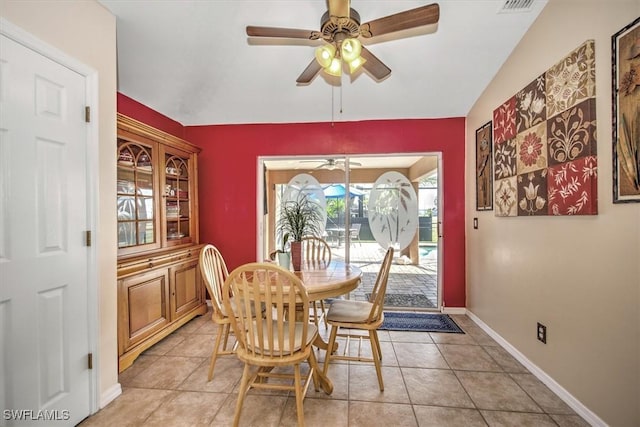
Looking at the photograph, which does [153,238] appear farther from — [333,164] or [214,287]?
[333,164]

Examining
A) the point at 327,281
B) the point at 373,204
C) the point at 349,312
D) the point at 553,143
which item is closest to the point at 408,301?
the point at 373,204

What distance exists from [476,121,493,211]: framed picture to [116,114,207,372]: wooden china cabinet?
10.7ft

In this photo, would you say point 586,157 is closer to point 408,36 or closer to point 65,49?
point 408,36

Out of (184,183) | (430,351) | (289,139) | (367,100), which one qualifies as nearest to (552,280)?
(430,351)

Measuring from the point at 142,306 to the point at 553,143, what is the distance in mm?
3477

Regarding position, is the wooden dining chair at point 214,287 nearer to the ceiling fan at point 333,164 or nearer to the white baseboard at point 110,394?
the white baseboard at point 110,394

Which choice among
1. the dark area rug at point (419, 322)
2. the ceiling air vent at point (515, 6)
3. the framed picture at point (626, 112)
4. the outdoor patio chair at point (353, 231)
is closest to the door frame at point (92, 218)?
the dark area rug at point (419, 322)

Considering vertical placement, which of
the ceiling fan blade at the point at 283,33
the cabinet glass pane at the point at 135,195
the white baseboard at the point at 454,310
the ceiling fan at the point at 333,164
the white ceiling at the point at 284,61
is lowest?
the white baseboard at the point at 454,310

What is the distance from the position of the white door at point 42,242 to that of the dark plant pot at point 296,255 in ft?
4.52

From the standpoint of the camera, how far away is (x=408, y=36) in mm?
2369

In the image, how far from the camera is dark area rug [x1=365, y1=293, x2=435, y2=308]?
3.66 metres

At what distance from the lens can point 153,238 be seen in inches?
110

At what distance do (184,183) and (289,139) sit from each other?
141 centimetres

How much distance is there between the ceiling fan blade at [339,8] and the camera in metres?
1.53
